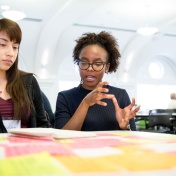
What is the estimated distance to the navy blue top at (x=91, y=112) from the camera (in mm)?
1735

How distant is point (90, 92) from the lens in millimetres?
1642

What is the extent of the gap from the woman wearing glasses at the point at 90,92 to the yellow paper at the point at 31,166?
94 cm

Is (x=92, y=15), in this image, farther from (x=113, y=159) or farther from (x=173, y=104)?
(x=113, y=159)

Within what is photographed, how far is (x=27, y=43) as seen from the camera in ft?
32.5

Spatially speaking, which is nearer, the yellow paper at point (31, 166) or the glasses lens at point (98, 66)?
the yellow paper at point (31, 166)

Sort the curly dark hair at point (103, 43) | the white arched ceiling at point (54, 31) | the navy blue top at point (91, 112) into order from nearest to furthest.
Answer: the navy blue top at point (91, 112), the curly dark hair at point (103, 43), the white arched ceiling at point (54, 31)

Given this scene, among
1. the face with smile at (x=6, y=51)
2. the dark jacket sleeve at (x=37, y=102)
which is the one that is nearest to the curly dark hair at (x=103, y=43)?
the dark jacket sleeve at (x=37, y=102)

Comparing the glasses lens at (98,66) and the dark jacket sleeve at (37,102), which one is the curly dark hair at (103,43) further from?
the dark jacket sleeve at (37,102)

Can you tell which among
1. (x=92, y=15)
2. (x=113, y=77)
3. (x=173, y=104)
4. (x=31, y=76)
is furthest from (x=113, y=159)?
(x=113, y=77)

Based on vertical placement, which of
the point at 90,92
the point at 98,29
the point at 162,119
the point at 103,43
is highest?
the point at 98,29

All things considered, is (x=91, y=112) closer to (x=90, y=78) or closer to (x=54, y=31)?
(x=90, y=78)

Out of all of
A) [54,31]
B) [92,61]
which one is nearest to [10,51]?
[92,61]

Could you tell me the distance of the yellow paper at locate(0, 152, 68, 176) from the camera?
0.47m

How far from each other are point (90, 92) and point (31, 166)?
114 centimetres
